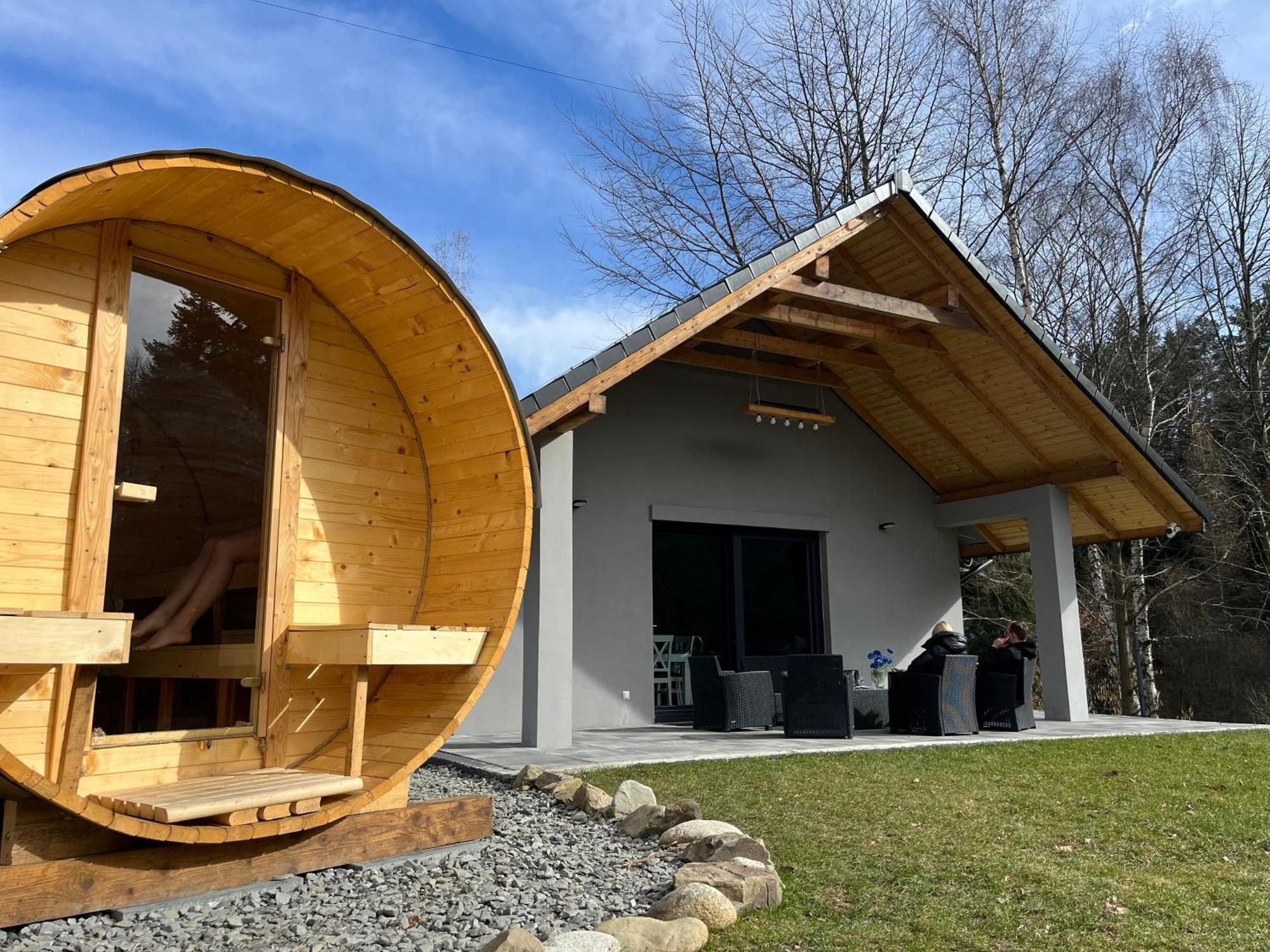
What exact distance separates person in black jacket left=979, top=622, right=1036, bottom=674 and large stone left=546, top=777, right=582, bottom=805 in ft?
15.5

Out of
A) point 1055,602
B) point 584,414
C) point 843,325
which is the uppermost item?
point 843,325

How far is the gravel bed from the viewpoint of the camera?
2859 mm

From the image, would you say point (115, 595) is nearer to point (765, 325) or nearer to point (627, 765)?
point (627, 765)

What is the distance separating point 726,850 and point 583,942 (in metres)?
1.10

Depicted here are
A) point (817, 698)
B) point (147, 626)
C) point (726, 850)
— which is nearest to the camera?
point (726, 850)

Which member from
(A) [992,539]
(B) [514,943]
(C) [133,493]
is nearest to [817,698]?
(B) [514,943]

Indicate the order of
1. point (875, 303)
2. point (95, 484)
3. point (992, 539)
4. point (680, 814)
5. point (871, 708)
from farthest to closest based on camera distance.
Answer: point (992, 539) → point (871, 708) → point (875, 303) → point (680, 814) → point (95, 484)

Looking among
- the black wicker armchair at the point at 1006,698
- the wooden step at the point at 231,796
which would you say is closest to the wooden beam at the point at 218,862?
the wooden step at the point at 231,796

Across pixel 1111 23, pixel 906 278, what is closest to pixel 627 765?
pixel 906 278

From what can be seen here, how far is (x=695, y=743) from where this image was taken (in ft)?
23.9

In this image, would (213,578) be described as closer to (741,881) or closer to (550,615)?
(741,881)

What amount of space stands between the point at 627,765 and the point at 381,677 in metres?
2.24

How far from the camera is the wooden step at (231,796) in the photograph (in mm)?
2955

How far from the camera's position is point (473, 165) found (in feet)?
46.2
